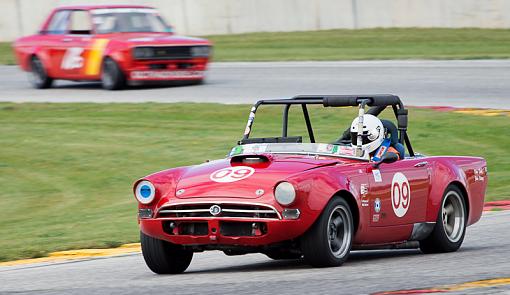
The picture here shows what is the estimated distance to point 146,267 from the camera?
27.3 ft

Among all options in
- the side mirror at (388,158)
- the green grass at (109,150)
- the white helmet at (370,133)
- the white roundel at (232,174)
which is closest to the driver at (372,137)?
the white helmet at (370,133)

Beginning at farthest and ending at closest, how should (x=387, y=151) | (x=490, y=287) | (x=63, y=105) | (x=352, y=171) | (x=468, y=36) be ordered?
(x=468, y=36), (x=63, y=105), (x=387, y=151), (x=352, y=171), (x=490, y=287)

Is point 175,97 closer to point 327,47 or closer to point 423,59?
point 423,59

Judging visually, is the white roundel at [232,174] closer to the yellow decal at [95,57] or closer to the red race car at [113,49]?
the red race car at [113,49]

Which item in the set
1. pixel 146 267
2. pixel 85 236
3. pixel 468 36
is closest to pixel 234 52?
pixel 468 36

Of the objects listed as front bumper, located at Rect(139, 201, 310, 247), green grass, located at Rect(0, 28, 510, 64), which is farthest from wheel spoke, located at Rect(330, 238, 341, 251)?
green grass, located at Rect(0, 28, 510, 64)

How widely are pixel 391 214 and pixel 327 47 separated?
2220 cm

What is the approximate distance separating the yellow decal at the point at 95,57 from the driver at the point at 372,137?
13.1m

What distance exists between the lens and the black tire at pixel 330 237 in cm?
741

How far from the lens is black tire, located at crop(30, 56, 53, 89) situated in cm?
2258

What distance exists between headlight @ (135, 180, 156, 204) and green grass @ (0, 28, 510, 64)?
18.4m

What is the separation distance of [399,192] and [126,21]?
14.1m

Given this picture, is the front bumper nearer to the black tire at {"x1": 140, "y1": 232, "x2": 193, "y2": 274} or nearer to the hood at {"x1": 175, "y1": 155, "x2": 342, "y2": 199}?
the hood at {"x1": 175, "y1": 155, "x2": 342, "y2": 199}

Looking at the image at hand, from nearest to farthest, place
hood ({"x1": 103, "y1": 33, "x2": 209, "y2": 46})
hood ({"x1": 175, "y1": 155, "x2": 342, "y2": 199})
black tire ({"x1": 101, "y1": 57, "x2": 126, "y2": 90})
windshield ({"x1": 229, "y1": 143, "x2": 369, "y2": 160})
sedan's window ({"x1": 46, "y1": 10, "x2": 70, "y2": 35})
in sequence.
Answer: hood ({"x1": 175, "y1": 155, "x2": 342, "y2": 199}), windshield ({"x1": 229, "y1": 143, "x2": 369, "y2": 160}), hood ({"x1": 103, "y1": 33, "x2": 209, "y2": 46}), black tire ({"x1": 101, "y1": 57, "x2": 126, "y2": 90}), sedan's window ({"x1": 46, "y1": 10, "x2": 70, "y2": 35})
